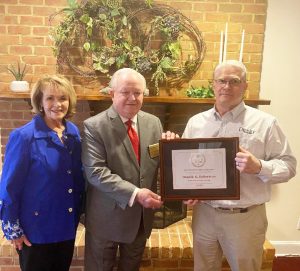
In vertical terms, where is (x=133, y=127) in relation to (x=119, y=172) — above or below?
above

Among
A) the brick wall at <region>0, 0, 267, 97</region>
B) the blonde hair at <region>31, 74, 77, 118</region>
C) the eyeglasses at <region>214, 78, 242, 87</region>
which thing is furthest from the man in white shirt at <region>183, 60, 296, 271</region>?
the brick wall at <region>0, 0, 267, 97</region>

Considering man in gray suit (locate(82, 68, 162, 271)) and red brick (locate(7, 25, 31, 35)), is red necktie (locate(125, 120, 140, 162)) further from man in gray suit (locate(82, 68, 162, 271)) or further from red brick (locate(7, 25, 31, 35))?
red brick (locate(7, 25, 31, 35))

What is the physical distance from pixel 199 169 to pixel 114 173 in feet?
1.39

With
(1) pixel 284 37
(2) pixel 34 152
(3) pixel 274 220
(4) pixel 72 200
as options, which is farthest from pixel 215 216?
(1) pixel 284 37

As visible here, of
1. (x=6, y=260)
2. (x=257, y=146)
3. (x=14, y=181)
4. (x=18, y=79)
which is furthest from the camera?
(x=18, y=79)

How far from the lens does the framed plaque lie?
145cm

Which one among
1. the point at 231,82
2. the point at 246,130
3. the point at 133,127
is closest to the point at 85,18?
the point at 133,127

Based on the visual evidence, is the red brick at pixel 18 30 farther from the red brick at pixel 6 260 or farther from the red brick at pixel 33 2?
the red brick at pixel 6 260

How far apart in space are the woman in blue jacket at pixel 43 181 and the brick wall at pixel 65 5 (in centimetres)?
101

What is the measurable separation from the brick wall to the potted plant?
50mm

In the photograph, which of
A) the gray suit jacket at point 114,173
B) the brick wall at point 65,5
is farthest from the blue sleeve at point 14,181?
the brick wall at point 65,5

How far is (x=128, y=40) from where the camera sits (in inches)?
95.2

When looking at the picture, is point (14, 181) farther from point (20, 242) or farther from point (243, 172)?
point (243, 172)

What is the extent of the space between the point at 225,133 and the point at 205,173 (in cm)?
24
